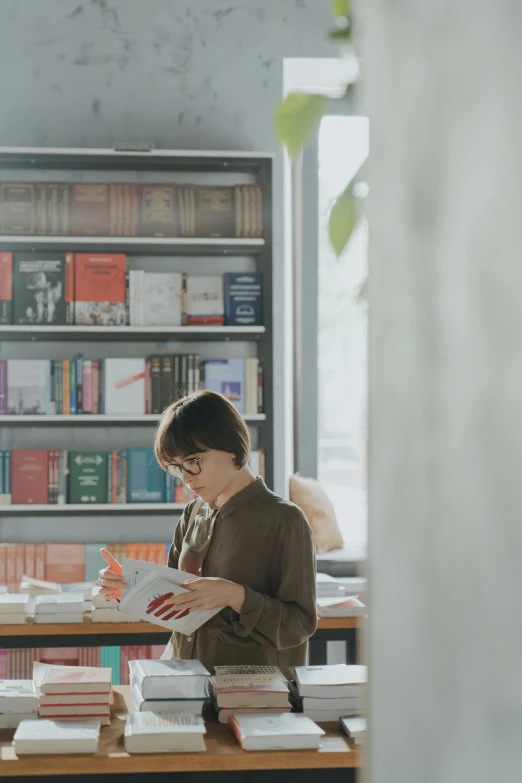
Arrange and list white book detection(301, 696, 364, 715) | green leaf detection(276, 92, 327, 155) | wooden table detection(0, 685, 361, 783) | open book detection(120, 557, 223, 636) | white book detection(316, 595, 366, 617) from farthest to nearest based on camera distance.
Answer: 1. white book detection(316, 595, 366, 617)
2. open book detection(120, 557, 223, 636)
3. white book detection(301, 696, 364, 715)
4. wooden table detection(0, 685, 361, 783)
5. green leaf detection(276, 92, 327, 155)

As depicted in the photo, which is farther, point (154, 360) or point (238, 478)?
point (154, 360)

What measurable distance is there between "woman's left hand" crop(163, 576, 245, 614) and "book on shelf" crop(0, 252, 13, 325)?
9.48 feet

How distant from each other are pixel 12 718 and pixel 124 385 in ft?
9.00

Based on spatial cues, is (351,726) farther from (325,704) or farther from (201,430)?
(201,430)

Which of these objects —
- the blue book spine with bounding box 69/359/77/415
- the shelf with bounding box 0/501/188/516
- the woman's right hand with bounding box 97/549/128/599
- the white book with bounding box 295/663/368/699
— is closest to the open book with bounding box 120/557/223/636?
the woman's right hand with bounding box 97/549/128/599

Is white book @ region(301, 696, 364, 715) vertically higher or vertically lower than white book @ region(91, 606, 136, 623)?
higher

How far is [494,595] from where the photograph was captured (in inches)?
10.9

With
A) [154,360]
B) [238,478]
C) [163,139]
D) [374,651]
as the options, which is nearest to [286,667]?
[238,478]

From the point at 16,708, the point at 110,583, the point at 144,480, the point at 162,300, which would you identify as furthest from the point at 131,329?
the point at 16,708

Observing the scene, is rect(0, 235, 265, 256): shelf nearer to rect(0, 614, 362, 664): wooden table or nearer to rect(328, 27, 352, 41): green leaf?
rect(0, 614, 362, 664): wooden table

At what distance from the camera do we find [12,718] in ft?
6.54

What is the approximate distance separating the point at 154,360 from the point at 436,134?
437 cm

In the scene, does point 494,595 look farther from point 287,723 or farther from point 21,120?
point 21,120

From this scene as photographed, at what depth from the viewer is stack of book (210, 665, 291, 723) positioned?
1.97 m
